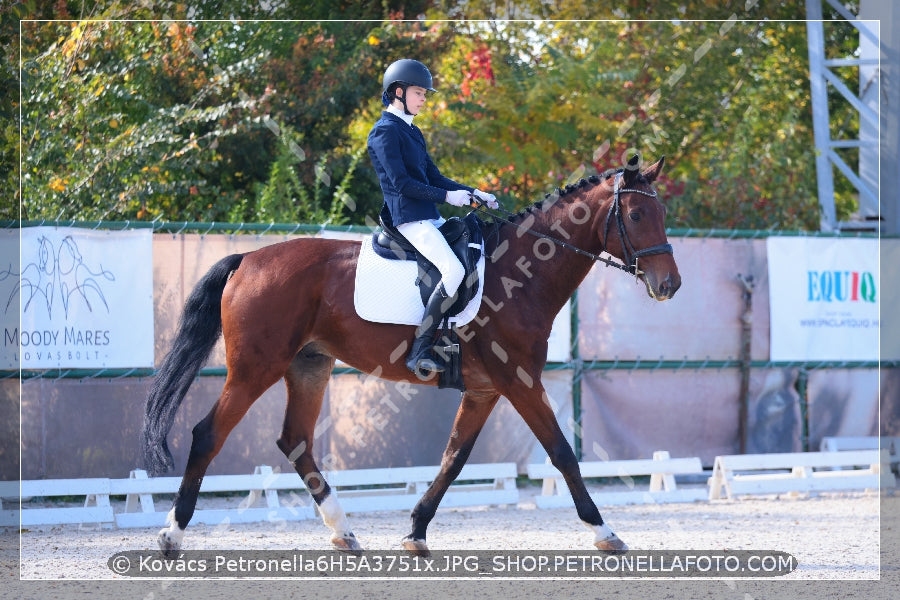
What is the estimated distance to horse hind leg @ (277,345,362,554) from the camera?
7.03 m

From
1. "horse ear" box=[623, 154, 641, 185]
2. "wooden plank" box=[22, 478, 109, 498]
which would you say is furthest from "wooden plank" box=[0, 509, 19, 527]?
"horse ear" box=[623, 154, 641, 185]

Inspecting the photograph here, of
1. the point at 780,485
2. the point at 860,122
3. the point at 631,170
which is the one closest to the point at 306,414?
the point at 631,170

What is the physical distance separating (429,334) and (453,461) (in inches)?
36.3

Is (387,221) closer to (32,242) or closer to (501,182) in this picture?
(32,242)

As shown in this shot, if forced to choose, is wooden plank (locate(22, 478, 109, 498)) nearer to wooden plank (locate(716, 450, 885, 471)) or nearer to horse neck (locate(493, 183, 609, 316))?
horse neck (locate(493, 183, 609, 316))

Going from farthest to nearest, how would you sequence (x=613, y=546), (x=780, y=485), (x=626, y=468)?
(x=780, y=485) < (x=626, y=468) < (x=613, y=546)

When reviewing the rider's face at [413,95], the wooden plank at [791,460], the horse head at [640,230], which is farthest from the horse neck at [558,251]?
the wooden plank at [791,460]

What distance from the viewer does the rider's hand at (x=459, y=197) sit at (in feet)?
21.2

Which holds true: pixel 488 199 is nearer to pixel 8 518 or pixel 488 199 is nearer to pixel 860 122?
pixel 8 518

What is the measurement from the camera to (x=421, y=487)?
942cm

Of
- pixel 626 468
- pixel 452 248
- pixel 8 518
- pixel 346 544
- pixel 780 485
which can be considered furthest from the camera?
pixel 780 485

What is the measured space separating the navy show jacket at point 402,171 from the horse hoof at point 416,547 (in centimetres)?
207

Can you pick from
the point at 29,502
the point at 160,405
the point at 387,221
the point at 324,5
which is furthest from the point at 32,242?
the point at 324,5

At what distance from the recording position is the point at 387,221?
6.88 m
